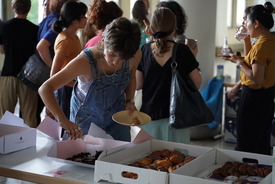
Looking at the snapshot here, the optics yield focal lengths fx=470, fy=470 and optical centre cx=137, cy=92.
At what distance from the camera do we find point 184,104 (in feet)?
9.17

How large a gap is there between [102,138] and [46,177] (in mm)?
435

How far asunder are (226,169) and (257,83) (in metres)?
1.42

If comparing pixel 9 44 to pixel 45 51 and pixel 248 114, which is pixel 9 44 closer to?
pixel 45 51

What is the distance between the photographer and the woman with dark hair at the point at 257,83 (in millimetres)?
3117

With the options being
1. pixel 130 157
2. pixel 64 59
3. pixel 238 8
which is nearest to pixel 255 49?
pixel 64 59

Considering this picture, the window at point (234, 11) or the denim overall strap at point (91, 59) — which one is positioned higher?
the window at point (234, 11)

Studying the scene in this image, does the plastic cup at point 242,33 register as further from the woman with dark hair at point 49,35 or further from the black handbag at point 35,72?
the black handbag at point 35,72

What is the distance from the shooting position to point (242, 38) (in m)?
3.46

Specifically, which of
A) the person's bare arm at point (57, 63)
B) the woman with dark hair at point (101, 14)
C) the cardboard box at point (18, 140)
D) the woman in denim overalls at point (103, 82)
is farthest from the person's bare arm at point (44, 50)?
the cardboard box at point (18, 140)

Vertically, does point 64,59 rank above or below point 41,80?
above

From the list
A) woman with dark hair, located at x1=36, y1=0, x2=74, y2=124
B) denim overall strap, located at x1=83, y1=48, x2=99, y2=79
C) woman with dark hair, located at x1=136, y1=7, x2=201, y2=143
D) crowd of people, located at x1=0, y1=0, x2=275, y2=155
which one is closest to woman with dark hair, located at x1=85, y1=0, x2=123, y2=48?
crowd of people, located at x1=0, y1=0, x2=275, y2=155

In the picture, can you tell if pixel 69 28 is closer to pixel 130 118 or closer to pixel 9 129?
pixel 9 129

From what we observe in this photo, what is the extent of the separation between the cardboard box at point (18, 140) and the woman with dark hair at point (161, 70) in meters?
0.81

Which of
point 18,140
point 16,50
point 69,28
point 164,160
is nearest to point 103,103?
point 18,140
